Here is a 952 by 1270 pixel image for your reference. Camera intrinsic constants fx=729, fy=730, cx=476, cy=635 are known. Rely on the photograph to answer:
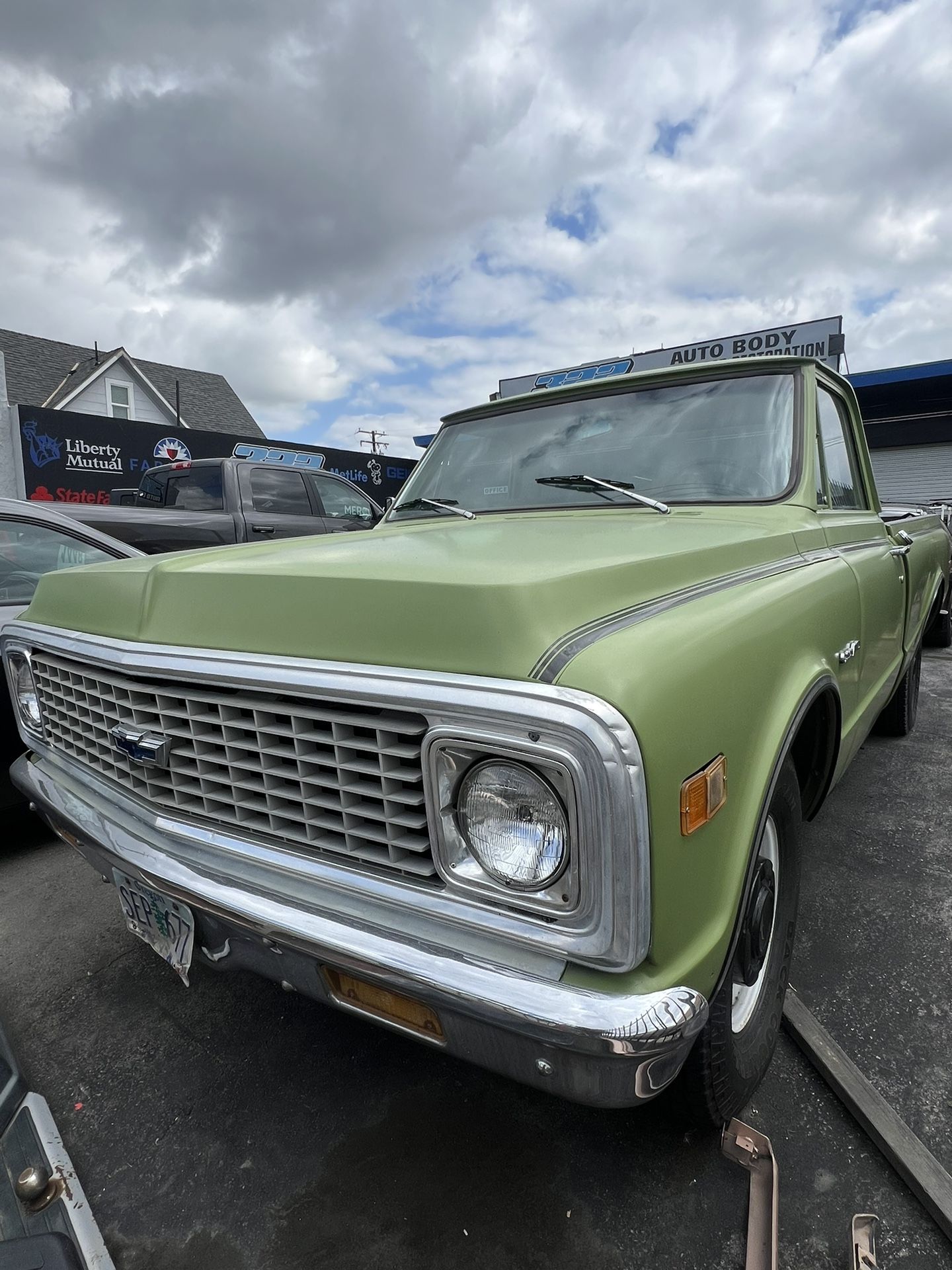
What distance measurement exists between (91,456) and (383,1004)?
14.9 metres

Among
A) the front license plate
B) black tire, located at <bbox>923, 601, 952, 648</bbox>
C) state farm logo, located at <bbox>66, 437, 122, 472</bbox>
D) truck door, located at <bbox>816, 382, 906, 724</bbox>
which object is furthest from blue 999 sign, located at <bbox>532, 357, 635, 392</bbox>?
the front license plate

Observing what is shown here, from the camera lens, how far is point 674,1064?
1.19 metres

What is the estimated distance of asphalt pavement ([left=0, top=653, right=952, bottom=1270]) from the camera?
1508 mm

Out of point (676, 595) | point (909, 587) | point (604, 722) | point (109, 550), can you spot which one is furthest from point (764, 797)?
point (109, 550)

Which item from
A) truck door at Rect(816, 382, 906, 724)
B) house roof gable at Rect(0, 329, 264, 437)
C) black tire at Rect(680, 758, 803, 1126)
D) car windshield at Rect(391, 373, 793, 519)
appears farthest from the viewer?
house roof gable at Rect(0, 329, 264, 437)

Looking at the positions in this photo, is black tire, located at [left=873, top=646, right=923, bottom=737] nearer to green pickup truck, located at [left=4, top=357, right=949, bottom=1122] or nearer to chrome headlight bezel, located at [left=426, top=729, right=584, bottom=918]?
green pickup truck, located at [left=4, top=357, right=949, bottom=1122]

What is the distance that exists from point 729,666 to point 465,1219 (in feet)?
4.26

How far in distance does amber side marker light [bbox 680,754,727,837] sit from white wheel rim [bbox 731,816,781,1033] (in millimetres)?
475

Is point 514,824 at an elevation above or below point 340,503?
below

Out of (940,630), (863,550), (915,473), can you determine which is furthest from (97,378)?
(863,550)

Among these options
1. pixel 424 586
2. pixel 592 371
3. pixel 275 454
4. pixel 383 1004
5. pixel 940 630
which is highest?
pixel 592 371

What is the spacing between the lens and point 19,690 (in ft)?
7.72

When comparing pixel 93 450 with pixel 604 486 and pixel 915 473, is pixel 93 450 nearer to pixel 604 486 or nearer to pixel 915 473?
pixel 604 486

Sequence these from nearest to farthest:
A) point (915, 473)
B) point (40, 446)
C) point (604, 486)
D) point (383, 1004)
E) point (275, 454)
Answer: point (383, 1004) → point (604, 486) → point (40, 446) → point (915, 473) → point (275, 454)
